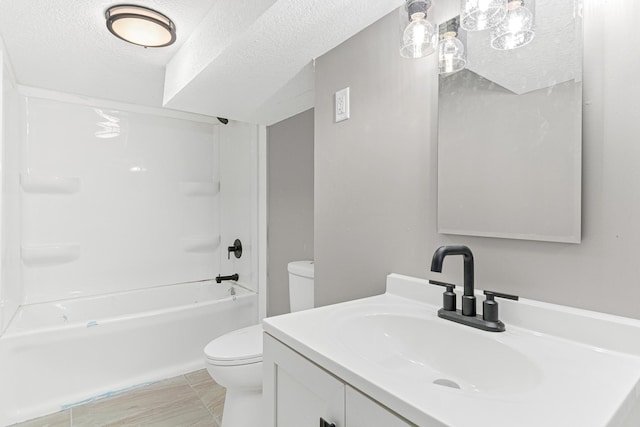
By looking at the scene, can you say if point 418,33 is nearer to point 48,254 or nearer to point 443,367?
point 443,367

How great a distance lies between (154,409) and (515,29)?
2532 millimetres

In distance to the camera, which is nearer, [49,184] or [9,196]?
[9,196]

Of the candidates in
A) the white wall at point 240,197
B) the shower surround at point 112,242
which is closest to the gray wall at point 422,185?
the white wall at point 240,197

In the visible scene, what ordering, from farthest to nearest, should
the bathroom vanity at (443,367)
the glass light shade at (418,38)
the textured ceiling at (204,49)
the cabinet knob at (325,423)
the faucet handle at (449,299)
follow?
1. the textured ceiling at (204,49)
2. the glass light shade at (418,38)
3. the faucet handle at (449,299)
4. the cabinet knob at (325,423)
5. the bathroom vanity at (443,367)

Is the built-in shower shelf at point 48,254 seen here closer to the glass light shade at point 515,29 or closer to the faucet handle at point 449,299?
the faucet handle at point 449,299

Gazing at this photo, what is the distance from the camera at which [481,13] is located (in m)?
0.95

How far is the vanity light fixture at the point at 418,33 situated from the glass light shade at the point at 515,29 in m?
0.19

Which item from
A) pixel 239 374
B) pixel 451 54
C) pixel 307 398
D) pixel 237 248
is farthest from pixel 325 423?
pixel 237 248

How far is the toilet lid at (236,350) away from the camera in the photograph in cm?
155

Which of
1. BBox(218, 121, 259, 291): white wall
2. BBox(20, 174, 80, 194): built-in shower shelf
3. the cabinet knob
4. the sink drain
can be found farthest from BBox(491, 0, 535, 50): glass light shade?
BBox(20, 174, 80, 194): built-in shower shelf

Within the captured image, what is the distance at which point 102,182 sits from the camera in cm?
281

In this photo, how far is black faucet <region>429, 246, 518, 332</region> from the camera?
0.87 metres

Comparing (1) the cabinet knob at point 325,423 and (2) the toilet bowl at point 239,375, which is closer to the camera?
(1) the cabinet knob at point 325,423

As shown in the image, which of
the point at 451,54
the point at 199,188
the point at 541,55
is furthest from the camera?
the point at 199,188
